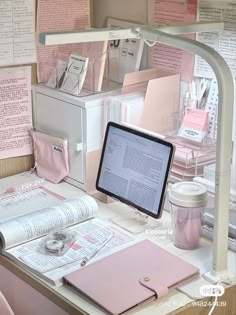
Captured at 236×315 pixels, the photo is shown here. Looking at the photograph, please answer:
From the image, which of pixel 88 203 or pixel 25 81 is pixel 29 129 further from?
pixel 88 203

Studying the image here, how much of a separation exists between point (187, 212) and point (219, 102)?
1.23 ft

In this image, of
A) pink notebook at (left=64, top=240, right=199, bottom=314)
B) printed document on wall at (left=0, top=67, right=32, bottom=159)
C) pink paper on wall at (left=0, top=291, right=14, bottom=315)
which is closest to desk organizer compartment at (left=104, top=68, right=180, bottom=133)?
printed document on wall at (left=0, top=67, right=32, bottom=159)

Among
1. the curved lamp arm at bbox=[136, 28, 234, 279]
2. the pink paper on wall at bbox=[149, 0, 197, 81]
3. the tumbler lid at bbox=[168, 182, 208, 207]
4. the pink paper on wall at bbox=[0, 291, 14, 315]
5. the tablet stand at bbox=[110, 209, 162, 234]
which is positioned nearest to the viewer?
the curved lamp arm at bbox=[136, 28, 234, 279]

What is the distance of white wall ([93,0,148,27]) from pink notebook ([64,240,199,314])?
0.85 metres

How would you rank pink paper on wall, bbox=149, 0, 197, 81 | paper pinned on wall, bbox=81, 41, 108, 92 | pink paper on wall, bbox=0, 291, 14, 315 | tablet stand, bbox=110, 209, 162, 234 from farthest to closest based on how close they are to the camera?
paper pinned on wall, bbox=81, 41, 108, 92, pink paper on wall, bbox=149, 0, 197, 81, tablet stand, bbox=110, 209, 162, 234, pink paper on wall, bbox=0, 291, 14, 315

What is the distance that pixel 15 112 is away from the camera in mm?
2137

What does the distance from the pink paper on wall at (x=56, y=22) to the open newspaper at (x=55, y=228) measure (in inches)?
22.0

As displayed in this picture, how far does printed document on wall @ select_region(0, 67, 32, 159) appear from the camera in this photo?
209 centimetres

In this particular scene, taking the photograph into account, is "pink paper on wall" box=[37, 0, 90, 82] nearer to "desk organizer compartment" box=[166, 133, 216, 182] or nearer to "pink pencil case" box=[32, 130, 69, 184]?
"pink pencil case" box=[32, 130, 69, 184]

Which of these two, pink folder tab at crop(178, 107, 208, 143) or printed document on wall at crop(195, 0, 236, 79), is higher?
printed document on wall at crop(195, 0, 236, 79)

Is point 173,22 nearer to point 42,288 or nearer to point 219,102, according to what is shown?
point 219,102

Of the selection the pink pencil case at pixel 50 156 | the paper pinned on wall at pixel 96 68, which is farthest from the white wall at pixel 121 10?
the pink pencil case at pixel 50 156

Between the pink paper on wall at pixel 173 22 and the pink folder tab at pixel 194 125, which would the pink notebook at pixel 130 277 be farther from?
the pink paper on wall at pixel 173 22

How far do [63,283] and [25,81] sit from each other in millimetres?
861
